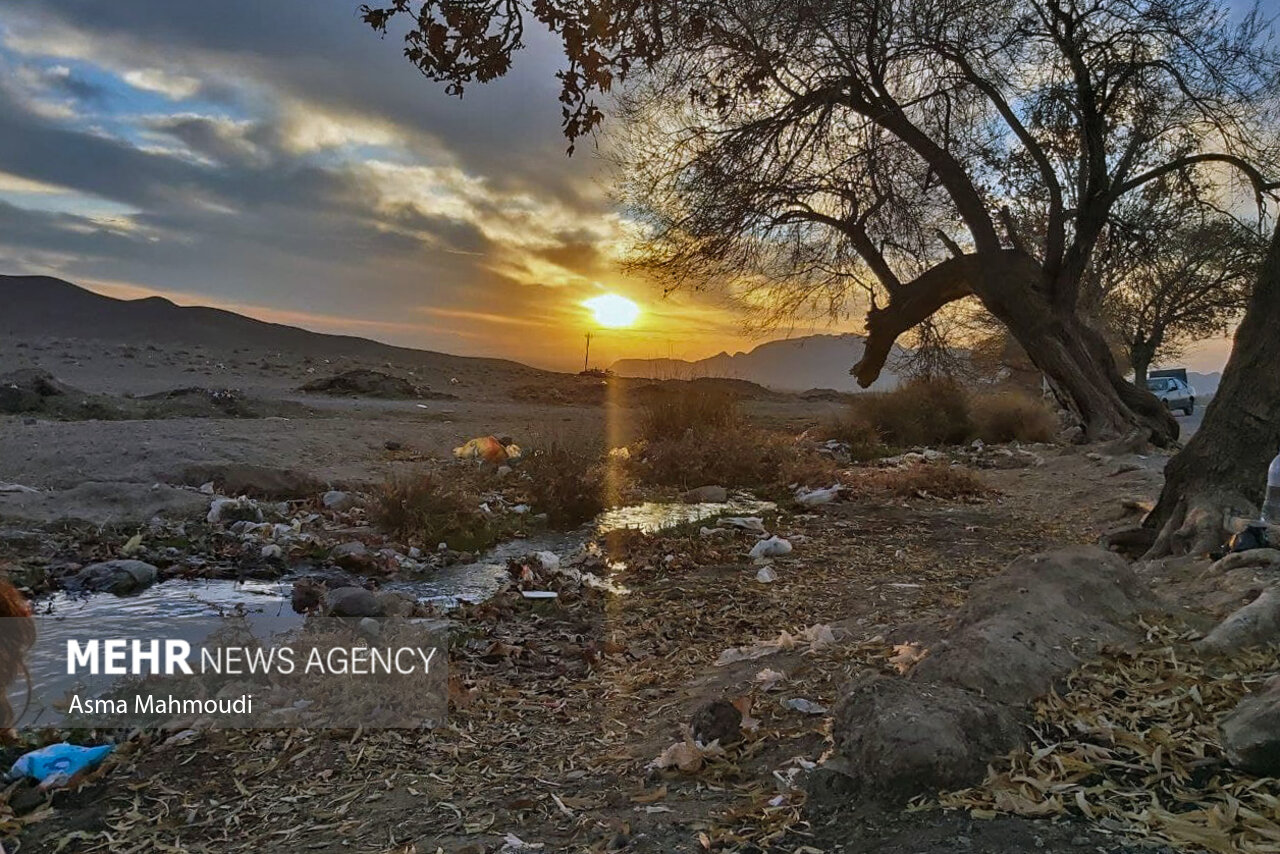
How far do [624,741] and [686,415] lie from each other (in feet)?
32.0

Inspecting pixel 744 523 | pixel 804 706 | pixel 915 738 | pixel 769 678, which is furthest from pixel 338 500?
pixel 915 738

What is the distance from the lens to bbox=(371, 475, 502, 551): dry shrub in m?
7.19

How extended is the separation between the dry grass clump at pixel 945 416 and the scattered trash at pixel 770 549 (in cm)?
932

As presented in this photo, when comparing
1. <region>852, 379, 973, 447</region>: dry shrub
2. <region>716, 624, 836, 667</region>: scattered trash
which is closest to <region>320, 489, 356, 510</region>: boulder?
<region>716, 624, 836, 667</region>: scattered trash

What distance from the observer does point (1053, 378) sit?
1242 cm

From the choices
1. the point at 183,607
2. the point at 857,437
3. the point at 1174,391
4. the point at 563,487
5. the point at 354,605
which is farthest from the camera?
the point at 1174,391

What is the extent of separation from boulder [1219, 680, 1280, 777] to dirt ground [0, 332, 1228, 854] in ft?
1.66

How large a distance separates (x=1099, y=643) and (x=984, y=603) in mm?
420

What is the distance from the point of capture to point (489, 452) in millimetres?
11539

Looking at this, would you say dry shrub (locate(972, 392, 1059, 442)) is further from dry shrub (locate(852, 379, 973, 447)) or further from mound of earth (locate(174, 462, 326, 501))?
mound of earth (locate(174, 462, 326, 501))

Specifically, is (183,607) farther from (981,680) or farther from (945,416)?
(945,416)

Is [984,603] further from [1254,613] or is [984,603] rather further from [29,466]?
[29,466]

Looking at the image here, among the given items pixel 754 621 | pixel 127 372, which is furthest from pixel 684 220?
pixel 127 372

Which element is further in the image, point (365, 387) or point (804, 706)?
point (365, 387)
